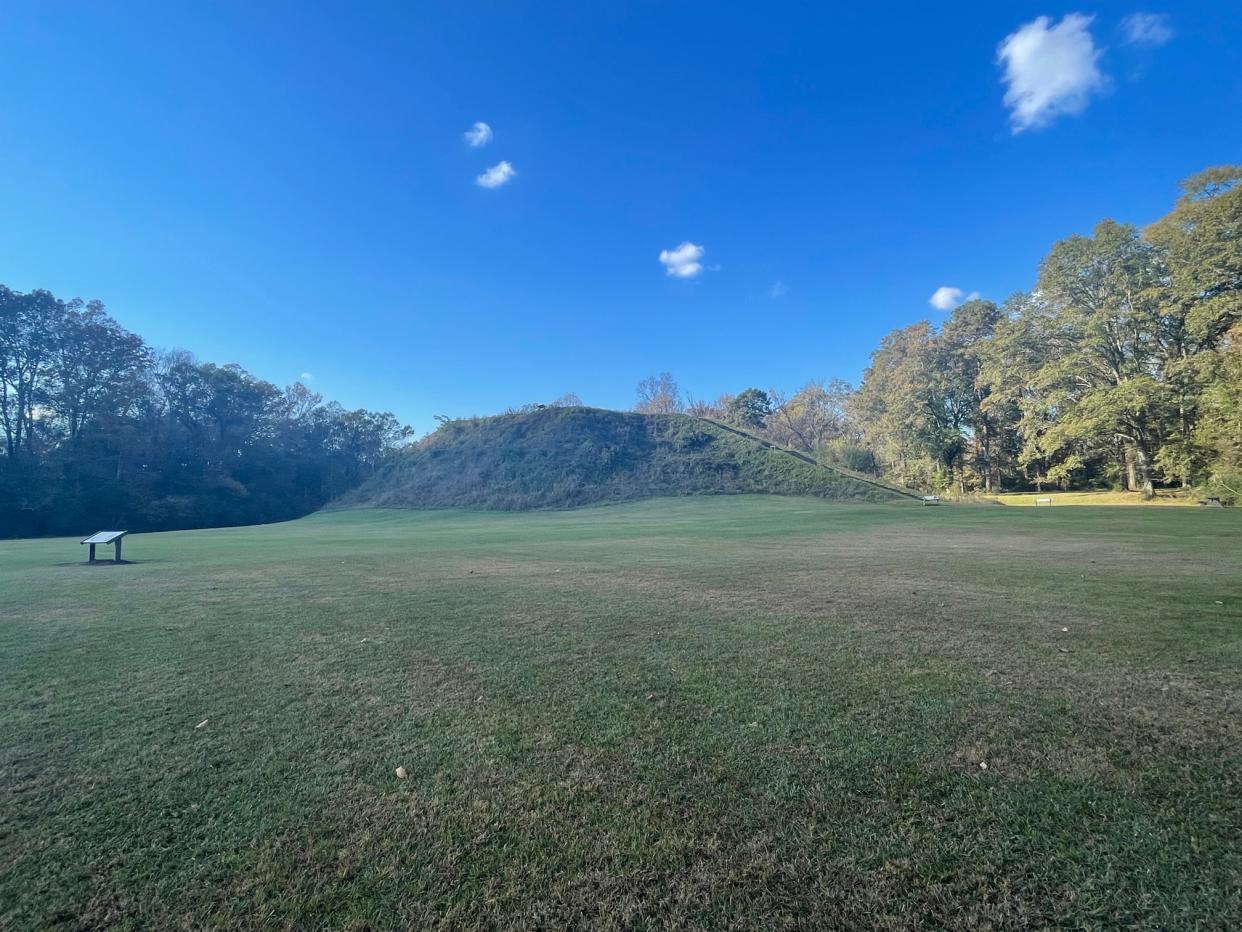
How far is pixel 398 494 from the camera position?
169 ft

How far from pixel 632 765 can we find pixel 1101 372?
136 ft

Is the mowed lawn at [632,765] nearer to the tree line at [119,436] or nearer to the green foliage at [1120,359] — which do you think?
the green foliage at [1120,359]

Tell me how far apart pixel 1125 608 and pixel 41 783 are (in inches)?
412

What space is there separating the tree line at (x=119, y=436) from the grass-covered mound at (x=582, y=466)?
474 inches

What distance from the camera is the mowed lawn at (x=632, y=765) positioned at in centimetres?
221

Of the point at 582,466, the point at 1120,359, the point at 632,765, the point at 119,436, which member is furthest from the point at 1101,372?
the point at 119,436

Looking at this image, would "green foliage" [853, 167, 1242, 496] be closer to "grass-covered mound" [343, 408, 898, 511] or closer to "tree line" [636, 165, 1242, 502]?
"tree line" [636, 165, 1242, 502]

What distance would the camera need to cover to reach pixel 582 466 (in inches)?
1989

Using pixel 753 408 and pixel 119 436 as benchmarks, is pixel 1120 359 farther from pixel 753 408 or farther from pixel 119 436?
pixel 119 436

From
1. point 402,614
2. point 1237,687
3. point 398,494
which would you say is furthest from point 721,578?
point 398,494

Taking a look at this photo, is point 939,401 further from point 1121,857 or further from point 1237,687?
point 1121,857

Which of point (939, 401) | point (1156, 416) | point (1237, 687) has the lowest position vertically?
point (1237, 687)

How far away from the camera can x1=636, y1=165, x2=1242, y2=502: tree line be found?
26.1 m

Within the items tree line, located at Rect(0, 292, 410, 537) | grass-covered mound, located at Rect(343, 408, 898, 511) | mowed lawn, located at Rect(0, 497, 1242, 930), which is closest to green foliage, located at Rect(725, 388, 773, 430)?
grass-covered mound, located at Rect(343, 408, 898, 511)
